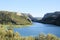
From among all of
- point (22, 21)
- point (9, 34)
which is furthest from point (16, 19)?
point (9, 34)

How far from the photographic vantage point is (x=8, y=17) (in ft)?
582

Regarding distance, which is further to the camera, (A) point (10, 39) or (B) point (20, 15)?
(B) point (20, 15)

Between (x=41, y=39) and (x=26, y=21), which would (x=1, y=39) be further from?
(x=26, y=21)

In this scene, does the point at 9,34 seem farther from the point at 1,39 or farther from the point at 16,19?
the point at 16,19

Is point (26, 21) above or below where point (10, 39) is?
below

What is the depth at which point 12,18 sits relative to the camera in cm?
17762

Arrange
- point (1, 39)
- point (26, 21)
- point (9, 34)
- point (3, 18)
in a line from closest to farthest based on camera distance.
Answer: point (1, 39) < point (9, 34) < point (3, 18) < point (26, 21)

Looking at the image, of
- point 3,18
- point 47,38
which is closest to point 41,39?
point 47,38

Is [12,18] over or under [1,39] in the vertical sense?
under

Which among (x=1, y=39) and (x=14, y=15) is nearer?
(x=1, y=39)

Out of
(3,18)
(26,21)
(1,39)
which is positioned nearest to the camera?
(1,39)

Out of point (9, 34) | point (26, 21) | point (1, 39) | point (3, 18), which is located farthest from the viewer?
point (26, 21)

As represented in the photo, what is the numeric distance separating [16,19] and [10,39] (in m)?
160

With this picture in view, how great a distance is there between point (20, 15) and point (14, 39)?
170498 mm
